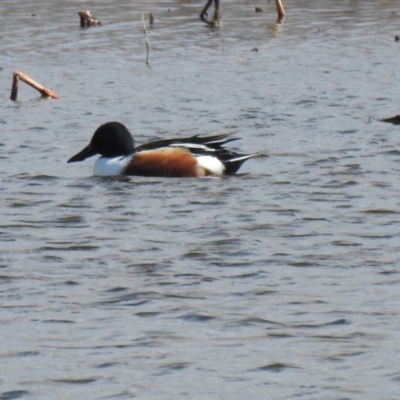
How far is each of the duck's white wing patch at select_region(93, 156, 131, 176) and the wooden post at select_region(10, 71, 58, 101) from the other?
4.47 m

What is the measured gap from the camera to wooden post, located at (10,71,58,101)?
16.0 metres

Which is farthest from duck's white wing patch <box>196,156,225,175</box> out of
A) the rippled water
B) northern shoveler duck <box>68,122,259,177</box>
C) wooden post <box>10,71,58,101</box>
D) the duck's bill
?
wooden post <box>10,71,58,101</box>

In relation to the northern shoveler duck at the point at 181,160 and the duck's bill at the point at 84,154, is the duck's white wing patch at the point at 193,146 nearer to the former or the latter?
the northern shoveler duck at the point at 181,160

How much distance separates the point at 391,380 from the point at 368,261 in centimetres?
226

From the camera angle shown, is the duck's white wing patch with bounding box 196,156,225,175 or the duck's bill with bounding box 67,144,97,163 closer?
the duck's white wing patch with bounding box 196,156,225,175

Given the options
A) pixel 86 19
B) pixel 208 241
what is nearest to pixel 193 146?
pixel 208 241

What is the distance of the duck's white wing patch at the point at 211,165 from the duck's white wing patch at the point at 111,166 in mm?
655

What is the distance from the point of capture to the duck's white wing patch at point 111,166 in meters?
11.6

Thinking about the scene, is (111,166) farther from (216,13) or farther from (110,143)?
(216,13)

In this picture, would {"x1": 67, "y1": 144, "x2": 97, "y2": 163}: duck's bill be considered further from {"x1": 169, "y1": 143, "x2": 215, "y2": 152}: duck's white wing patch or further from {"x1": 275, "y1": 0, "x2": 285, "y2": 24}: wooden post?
{"x1": 275, "y1": 0, "x2": 285, "y2": 24}: wooden post

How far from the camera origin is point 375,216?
31.3 feet

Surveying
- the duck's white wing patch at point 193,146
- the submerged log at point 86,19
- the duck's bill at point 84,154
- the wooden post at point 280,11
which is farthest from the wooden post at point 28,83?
the wooden post at point 280,11

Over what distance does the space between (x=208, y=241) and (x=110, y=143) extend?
3.24 meters

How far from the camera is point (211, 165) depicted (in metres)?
11.5
